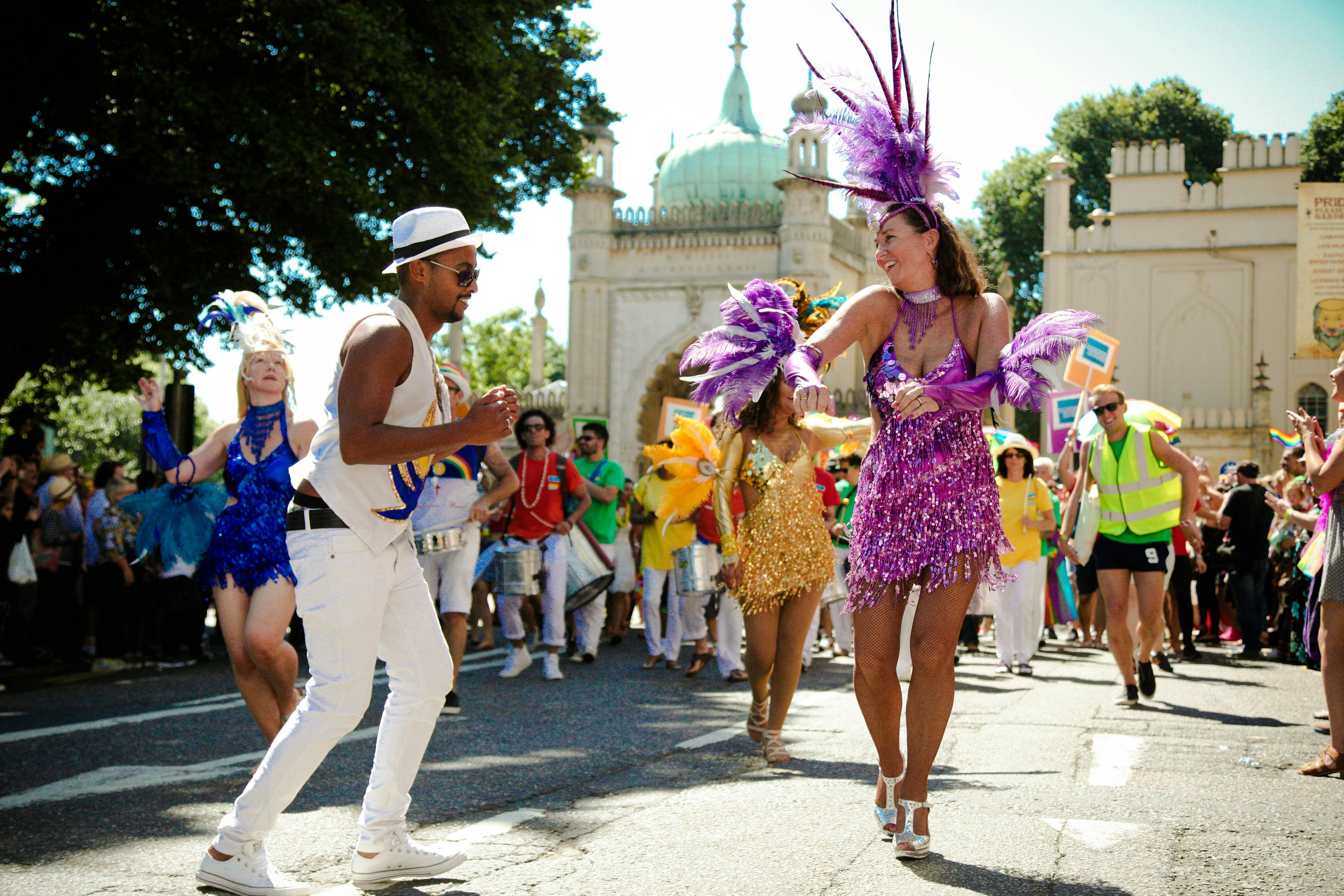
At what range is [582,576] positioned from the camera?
37.8 feet

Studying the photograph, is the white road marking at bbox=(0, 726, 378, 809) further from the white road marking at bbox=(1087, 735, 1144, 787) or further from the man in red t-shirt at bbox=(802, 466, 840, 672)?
the man in red t-shirt at bbox=(802, 466, 840, 672)

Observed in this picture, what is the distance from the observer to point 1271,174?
137 ft

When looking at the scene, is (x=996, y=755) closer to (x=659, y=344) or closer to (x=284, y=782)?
(x=284, y=782)

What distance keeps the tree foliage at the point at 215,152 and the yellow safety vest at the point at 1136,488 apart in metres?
9.32

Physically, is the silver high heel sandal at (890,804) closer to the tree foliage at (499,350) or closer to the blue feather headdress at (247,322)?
the blue feather headdress at (247,322)

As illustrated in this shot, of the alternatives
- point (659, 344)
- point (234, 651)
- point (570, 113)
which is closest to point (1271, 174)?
point (659, 344)

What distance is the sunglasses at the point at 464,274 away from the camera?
13.9 ft

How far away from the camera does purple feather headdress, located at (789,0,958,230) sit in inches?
189

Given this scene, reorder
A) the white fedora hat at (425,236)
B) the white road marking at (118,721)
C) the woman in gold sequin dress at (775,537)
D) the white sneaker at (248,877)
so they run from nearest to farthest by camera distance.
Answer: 1. the white sneaker at (248,877)
2. the white fedora hat at (425,236)
3. the woman in gold sequin dress at (775,537)
4. the white road marking at (118,721)

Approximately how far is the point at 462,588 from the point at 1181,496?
489 centimetres

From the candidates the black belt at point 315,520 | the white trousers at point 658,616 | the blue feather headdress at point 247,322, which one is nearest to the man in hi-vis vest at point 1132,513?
the white trousers at point 658,616

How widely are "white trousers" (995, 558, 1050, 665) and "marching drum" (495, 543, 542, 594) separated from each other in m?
4.10

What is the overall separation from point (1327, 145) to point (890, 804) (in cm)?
5408

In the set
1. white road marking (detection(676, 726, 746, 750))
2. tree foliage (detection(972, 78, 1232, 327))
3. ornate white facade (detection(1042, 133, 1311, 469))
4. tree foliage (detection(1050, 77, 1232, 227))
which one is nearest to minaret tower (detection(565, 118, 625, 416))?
ornate white facade (detection(1042, 133, 1311, 469))
